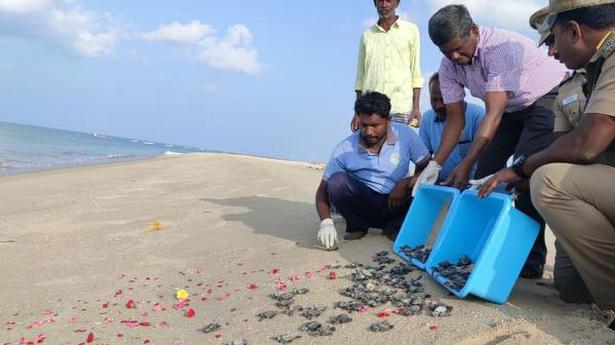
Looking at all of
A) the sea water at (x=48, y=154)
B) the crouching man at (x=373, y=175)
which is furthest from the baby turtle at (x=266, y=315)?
the sea water at (x=48, y=154)

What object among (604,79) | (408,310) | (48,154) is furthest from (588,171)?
(48,154)

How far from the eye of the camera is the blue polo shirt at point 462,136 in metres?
4.62

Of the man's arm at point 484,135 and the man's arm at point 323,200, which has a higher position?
the man's arm at point 484,135

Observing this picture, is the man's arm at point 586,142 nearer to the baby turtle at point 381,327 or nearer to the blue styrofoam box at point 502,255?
the blue styrofoam box at point 502,255

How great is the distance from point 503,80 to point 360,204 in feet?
4.57

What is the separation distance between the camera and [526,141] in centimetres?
364

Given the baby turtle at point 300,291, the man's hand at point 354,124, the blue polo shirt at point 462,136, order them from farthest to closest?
the man's hand at point 354,124 < the blue polo shirt at point 462,136 < the baby turtle at point 300,291

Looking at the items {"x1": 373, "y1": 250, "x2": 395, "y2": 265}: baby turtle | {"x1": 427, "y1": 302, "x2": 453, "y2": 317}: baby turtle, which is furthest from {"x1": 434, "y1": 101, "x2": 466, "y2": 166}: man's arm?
{"x1": 427, "y1": 302, "x2": 453, "y2": 317}: baby turtle

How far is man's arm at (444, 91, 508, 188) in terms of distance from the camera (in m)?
3.46

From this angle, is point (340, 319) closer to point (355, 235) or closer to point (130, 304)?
point (130, 304)

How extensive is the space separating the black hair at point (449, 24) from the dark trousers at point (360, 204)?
1294 millimetres

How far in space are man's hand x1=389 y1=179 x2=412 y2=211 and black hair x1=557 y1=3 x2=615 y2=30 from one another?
1.90m

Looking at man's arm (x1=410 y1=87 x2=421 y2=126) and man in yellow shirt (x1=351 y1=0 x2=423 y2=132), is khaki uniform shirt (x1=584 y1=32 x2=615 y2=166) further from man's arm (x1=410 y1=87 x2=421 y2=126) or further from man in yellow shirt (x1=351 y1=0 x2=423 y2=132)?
man's arm (x1=410 y1=87 x2=421 y2=126)

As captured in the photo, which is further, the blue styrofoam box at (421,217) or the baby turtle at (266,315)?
the blue styrofoam box at (421,217)
